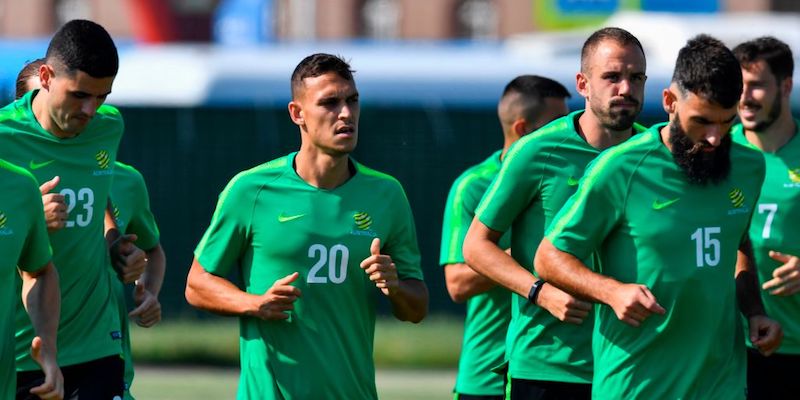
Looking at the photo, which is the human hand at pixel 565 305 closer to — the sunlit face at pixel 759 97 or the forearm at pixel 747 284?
the forearm at pixel 747 284

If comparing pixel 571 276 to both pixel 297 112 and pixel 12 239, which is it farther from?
pixel 12 239

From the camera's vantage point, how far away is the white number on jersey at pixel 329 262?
6.98 metres

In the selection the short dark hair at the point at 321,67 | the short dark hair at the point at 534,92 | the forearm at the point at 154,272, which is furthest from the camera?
the short dark hair at the point at 534,92

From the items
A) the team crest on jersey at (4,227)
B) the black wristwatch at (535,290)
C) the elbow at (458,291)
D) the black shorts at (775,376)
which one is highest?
the team crest on jersey at (4,227)

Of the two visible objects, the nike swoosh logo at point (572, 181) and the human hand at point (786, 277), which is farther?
the human hand at point (786, 277)

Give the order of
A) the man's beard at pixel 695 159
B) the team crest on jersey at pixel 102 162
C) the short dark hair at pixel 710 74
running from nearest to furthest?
the short dark hair at pixel 710 74, the man's beard at pixel 695 159, the team crest on jersey at pixel 102 162

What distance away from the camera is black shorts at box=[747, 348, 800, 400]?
8.34m

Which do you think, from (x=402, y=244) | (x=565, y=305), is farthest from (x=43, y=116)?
(x=565, y=305)

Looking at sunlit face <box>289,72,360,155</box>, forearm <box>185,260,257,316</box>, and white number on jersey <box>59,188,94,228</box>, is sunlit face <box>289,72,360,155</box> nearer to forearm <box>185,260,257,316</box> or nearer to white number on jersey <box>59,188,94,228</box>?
forearm <box>185,260,257,316</box>

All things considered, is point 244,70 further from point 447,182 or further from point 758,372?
point 758,372

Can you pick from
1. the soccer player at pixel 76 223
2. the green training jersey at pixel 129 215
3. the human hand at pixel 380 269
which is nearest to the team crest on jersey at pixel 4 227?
the soccer player at pixel 76 223

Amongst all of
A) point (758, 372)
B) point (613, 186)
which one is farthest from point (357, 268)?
point (758, 372)

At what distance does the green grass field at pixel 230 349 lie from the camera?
18375mm

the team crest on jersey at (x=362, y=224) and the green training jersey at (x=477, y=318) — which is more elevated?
the team crest on jersey at (x=362, y=224)
